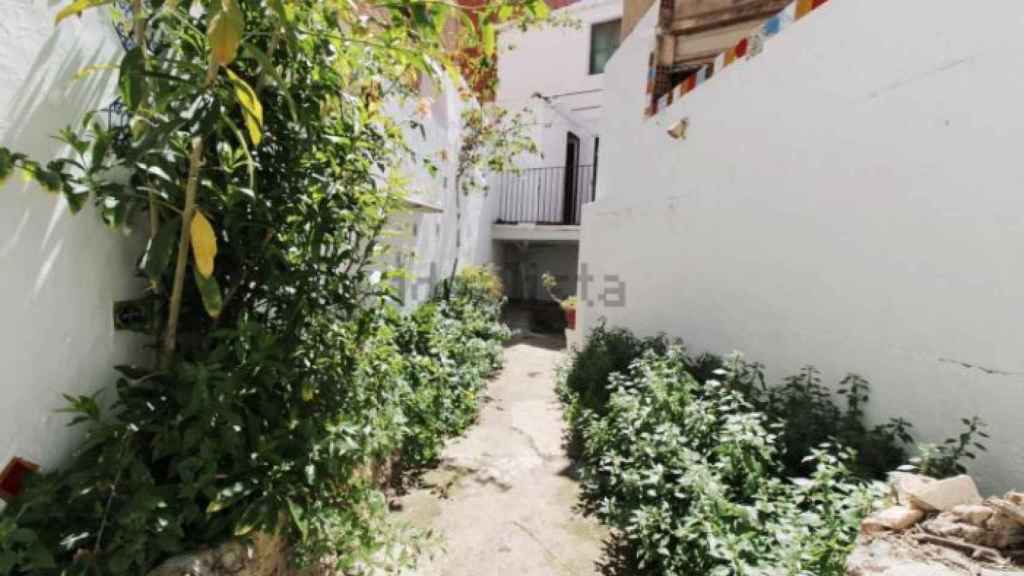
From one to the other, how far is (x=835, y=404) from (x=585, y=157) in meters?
10.2

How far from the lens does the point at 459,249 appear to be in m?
8.21

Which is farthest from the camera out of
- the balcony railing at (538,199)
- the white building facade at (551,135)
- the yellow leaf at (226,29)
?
the balcony railing at (538,199)

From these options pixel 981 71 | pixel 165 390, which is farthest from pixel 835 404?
pixel 165 390

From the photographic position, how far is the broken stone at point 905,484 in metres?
1.87

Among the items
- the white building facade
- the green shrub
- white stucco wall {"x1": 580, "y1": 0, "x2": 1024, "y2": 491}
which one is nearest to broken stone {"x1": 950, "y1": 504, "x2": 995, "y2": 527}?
the green shrub

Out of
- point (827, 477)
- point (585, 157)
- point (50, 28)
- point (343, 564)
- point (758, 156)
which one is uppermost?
point (585, 157)

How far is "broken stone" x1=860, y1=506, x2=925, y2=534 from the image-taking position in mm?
1753

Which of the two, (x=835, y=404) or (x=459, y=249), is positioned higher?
(x=459, y=249)

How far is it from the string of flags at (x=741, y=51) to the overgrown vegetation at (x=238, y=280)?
229 cm

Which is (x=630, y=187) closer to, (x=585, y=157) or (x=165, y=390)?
(x=165, y=390)

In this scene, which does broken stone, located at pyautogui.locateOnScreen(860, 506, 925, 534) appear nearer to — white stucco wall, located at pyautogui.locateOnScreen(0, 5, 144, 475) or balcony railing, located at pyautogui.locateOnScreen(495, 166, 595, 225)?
white stucco wall, located at pyautogui.locateOnScreen(0, 5, 144, 475)

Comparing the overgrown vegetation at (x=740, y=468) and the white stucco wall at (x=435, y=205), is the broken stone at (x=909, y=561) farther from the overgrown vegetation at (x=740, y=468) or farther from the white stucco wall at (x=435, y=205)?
the white stucco wall at (x=435, y=205)

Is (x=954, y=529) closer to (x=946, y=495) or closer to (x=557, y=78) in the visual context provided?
(x=946, y=495)

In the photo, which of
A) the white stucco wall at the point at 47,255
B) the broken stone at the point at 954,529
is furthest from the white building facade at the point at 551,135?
the broken stone at the point at 954,529
